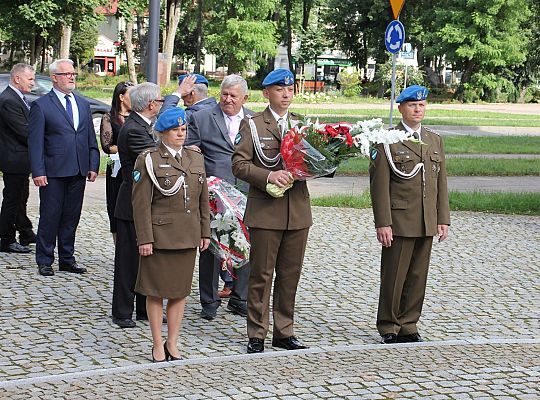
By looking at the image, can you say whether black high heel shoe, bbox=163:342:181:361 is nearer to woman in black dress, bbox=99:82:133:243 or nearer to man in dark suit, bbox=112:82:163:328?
man in dark suit, bbox=112:82:163:328

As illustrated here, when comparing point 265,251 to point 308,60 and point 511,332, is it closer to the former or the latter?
point 511,332

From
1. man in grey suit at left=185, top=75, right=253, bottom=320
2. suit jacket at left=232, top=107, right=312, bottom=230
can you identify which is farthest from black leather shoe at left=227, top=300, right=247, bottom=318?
suit jacket at left=232, top=107, right=312, bottom=230

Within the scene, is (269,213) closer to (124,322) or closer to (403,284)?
(403,284)

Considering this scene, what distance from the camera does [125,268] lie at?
26.8 ft

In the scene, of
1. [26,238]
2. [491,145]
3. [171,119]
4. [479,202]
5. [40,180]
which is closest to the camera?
[171,119]

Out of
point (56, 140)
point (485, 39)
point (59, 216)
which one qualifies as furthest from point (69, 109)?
point (485, 39)

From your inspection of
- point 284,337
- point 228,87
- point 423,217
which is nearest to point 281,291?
point 284,337

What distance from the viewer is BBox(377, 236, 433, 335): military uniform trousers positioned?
7738 mm

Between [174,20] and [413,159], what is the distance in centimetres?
5633

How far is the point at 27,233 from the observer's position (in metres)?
11.6

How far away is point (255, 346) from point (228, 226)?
1.13 metres

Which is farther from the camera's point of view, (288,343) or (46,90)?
(46,90)

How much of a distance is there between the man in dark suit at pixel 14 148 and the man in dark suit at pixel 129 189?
11.1ft

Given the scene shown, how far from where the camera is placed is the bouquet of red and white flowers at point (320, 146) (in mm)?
6953
